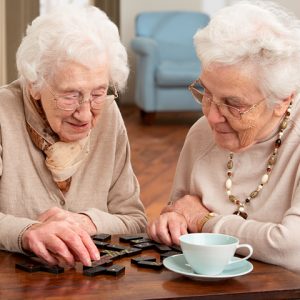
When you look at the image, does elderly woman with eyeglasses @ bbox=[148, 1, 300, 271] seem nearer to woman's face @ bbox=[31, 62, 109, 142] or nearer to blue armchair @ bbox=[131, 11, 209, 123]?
woman's face @ bbox=[31, 62, 109, 142]

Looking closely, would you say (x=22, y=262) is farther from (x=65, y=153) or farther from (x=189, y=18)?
(x=189, y=18)

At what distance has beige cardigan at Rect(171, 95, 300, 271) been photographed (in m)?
2.14

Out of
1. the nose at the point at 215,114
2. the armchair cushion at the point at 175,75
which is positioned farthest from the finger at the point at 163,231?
the armchair cushion at the point at 175,75

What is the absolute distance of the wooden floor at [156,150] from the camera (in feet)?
19.1

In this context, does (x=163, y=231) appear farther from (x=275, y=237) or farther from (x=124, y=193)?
(x=124, y=193)

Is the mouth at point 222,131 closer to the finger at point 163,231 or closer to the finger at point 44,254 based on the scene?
the finger at point 163,231

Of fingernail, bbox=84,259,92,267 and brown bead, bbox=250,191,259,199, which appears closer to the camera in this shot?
fingernail, bbox=84,259,92,267

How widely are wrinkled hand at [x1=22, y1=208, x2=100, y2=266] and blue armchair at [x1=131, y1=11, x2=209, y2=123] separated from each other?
291 inches

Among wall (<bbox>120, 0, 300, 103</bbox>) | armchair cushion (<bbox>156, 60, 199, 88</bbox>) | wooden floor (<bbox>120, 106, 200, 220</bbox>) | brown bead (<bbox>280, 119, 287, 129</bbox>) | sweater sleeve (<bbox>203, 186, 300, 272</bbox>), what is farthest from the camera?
wall (<bbox>120, 0, 300, 103</bbox>)

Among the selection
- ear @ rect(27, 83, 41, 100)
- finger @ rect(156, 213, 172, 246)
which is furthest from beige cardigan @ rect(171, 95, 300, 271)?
ear @ rect(27, 83, 41, 100)

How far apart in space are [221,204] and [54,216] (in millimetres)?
485

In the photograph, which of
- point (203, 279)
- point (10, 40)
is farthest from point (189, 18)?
point (203, 279)

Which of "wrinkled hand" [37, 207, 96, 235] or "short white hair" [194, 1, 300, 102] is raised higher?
"short white hair" [194, 1, 300, 102]

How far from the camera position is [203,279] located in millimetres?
1929
